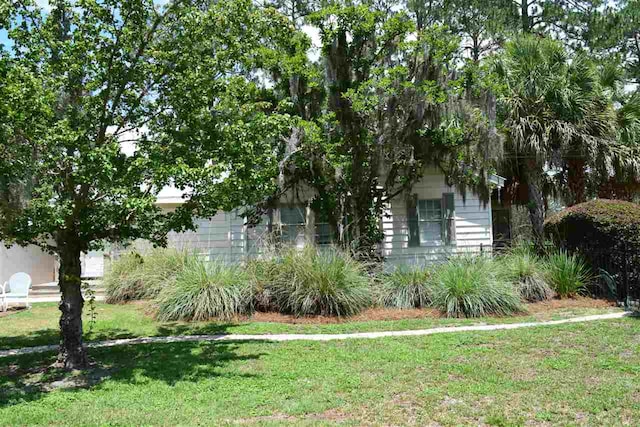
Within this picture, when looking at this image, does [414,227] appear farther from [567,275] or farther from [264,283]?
[264,283]

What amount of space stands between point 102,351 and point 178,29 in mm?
5072

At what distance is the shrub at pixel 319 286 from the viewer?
11586 millimetres

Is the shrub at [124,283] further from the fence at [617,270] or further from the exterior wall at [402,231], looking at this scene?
the fence at [617,270]

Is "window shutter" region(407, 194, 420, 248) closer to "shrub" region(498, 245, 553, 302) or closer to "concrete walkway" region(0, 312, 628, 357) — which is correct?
"shrub" region(498, 245, 553, 302)

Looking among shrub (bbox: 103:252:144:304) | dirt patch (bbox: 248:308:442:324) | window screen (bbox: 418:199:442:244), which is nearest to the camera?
dirt patch (bbox: 248:308:442:324)

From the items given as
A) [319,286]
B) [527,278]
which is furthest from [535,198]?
[319,286]

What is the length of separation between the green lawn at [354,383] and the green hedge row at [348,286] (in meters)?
2.30

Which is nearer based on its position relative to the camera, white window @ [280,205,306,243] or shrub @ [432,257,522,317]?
shrub @ [432,257,522,317]

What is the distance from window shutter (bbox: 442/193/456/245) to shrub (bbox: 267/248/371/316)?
6.14 m

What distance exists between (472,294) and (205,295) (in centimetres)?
540

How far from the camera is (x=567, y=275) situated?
13.1 m

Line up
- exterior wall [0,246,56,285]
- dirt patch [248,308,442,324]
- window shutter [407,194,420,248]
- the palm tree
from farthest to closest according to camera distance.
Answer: exterior wall [0,246,56,285] < window shutter [407,194,420,248] < the palm tree < dirt patch [248,308,442,324]

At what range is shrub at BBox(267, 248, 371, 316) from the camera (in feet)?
38.0

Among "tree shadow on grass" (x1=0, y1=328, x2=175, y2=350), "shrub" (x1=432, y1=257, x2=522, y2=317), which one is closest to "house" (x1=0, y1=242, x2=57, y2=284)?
"tree shadow on grass" (x1=0, y1=328, x2=175, y2=350)
